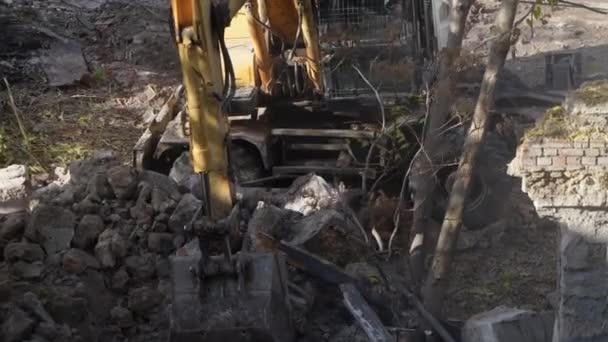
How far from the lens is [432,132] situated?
991cm

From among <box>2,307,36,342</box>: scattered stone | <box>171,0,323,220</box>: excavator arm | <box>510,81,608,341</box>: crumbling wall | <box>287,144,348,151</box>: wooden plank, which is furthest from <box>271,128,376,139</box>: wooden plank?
<box>510,81,608,341</box>: crumbling wall

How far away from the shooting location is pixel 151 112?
1583 cm

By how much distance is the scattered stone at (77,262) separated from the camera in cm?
953

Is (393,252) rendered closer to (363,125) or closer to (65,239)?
(363,125)

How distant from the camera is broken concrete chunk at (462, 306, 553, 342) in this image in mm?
7676

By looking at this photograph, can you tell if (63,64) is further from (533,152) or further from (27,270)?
(533,152)

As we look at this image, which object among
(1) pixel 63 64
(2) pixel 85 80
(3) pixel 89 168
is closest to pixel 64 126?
(2) pixel 85 80

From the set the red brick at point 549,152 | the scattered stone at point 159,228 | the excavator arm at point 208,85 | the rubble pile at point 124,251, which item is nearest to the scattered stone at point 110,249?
the rubble pile at point 124,251

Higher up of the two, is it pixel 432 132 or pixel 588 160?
pixel 588 160

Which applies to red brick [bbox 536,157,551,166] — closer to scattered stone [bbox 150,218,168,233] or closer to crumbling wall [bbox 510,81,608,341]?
crumbling wall [bbox 510,81,608,341]

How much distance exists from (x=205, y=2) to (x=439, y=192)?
4.97m

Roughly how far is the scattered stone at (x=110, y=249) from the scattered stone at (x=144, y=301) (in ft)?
1.44

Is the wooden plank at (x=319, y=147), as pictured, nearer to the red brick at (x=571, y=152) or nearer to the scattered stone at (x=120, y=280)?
the scattered stone at (x=120, y=280)

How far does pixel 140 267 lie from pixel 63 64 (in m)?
8.34
